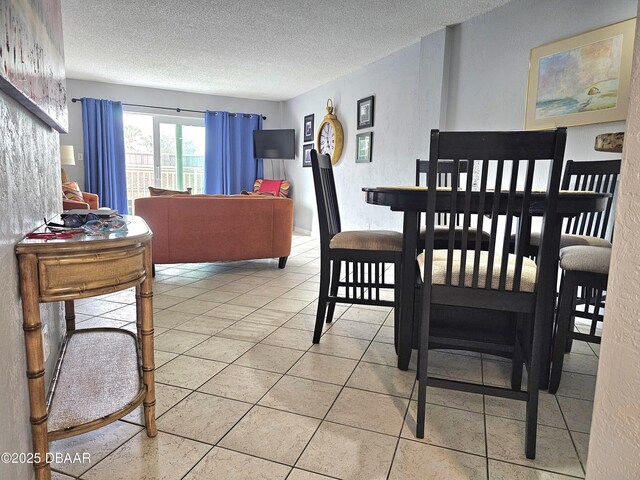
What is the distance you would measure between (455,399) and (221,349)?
115cm

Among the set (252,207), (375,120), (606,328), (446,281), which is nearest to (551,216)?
(446,281)

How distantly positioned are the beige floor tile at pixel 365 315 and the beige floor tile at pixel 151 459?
147cm

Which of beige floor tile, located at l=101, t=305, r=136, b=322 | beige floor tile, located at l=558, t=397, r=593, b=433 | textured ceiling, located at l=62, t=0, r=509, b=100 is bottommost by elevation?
beige floor tile, located at l=101, t=305, r=136, b=322

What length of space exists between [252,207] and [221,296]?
41.4 inches

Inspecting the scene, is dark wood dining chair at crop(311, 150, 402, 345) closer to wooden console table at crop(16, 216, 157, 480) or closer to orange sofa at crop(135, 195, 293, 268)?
wooden console table at crop(16, 216, 157, 480)

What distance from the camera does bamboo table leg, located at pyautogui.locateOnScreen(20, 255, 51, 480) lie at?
1044 millimetres

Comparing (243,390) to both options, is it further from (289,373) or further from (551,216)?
(551,216)

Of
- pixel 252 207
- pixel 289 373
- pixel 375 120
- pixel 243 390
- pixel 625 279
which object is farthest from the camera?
pixel 375 120

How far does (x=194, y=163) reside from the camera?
725 cm

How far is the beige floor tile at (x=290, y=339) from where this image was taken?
87.5 inches

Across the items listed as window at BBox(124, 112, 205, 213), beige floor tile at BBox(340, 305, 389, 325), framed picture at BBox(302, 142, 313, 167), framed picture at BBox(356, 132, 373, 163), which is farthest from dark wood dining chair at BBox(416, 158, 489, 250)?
window at BBox(124, 112, 205, 213)

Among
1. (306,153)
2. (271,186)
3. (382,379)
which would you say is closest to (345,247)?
(382,379)

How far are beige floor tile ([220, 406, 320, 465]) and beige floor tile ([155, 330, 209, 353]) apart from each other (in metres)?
0.73

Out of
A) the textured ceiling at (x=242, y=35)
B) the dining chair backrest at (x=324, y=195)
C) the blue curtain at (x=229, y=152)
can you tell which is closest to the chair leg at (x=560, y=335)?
the dining chair backrest at (x=324, y=195)
